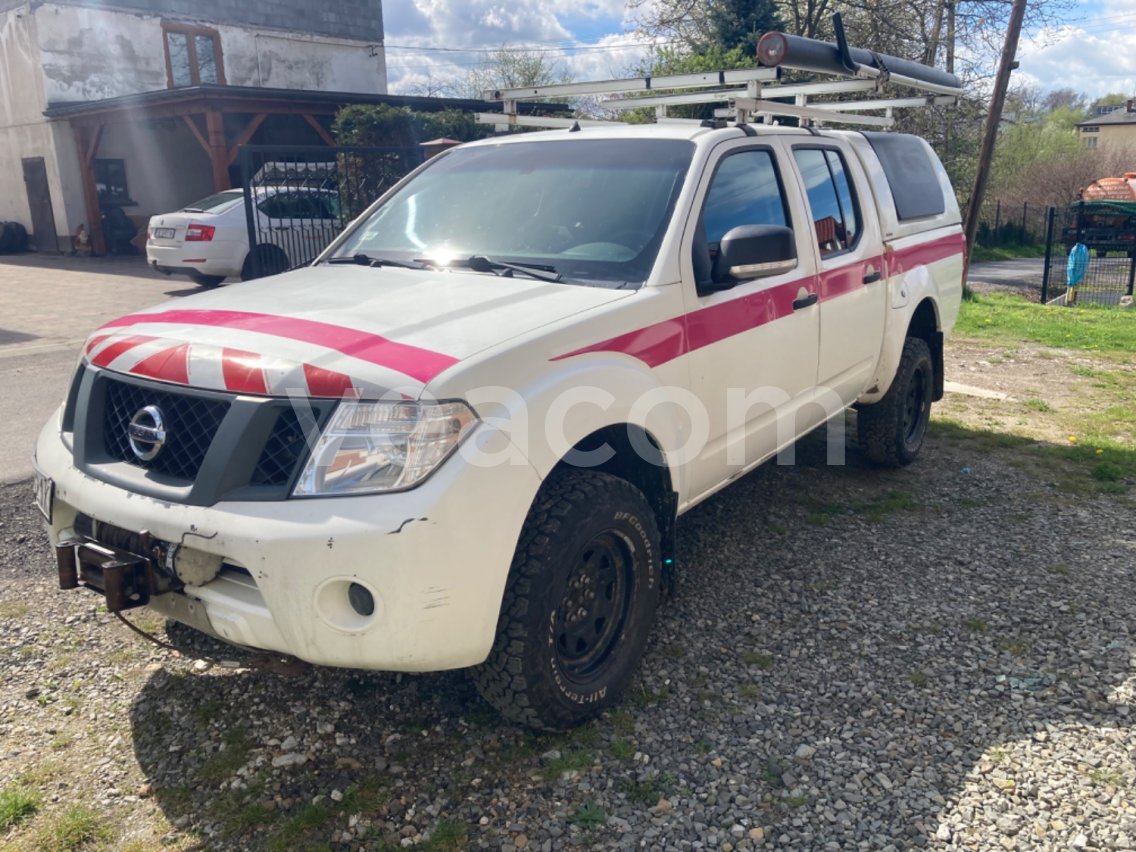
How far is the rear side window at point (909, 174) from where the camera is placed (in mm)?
5512

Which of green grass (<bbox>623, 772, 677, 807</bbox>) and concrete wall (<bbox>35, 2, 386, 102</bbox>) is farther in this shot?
concrete wall (<bbox>35, 2, 386, 102</bbox>)

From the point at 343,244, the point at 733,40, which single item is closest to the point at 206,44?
the point at 733,40

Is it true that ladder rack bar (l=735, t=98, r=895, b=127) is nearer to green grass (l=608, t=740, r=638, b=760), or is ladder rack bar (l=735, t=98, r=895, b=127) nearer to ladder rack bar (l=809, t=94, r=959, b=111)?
ladder rack bar (l=809, t=94, r=959, b=111)

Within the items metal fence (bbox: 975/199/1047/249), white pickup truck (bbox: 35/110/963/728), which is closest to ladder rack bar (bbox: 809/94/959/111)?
white pickup truck (bbox: 35/110/963/728)

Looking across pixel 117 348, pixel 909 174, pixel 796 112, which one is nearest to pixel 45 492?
pixel 117 348

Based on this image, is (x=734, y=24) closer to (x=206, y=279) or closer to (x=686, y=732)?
(x=206, y=279)

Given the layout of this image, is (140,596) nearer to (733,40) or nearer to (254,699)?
(254,699)

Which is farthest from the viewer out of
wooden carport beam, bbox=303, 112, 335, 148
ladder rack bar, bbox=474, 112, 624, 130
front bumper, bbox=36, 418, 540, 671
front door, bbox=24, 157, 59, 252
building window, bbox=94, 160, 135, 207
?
front door, bbox=24, 157, 59, 252

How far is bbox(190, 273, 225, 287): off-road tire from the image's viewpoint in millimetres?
13791

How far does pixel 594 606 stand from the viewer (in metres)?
3.18

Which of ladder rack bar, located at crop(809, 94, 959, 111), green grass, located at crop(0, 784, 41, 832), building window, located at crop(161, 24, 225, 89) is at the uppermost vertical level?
building window, located at crop(161, 24, 225, 89)

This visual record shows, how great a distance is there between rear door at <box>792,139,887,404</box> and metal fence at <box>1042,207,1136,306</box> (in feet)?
40.1

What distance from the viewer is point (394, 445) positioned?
8.41 feet

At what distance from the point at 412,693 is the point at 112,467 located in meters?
1.25
